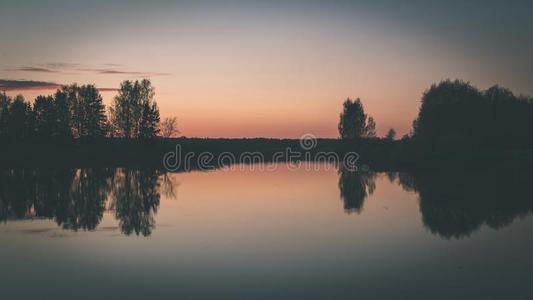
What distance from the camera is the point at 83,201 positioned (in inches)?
1029

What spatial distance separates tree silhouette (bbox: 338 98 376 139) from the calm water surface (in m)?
77.0

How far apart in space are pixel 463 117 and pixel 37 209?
2267 inches

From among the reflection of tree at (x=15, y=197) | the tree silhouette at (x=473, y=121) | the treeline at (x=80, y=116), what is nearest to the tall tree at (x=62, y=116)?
the treeline at (x=80, y=116)

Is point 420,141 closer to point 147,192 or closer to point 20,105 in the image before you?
point 147,192

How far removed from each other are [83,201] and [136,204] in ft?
10.8

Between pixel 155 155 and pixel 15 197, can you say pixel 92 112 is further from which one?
pixel 15 197

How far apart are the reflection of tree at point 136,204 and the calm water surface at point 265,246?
0.34 ft

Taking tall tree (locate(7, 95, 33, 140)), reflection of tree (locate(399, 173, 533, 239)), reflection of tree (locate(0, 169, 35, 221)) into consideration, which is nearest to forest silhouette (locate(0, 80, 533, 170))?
tall tree (locate(7, 95, 33, 140))

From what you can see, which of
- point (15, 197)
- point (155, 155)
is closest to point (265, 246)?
point (15, 197)

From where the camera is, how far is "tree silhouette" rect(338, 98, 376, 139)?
107 meters

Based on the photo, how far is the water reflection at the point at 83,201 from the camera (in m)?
20.2

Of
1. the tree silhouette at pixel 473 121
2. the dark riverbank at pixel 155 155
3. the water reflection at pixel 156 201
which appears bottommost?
the water reflection at pixel 156 201

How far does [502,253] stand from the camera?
1445cm

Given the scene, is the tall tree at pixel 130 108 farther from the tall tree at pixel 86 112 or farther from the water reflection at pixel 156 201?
the water reflection at pixel 156 201
